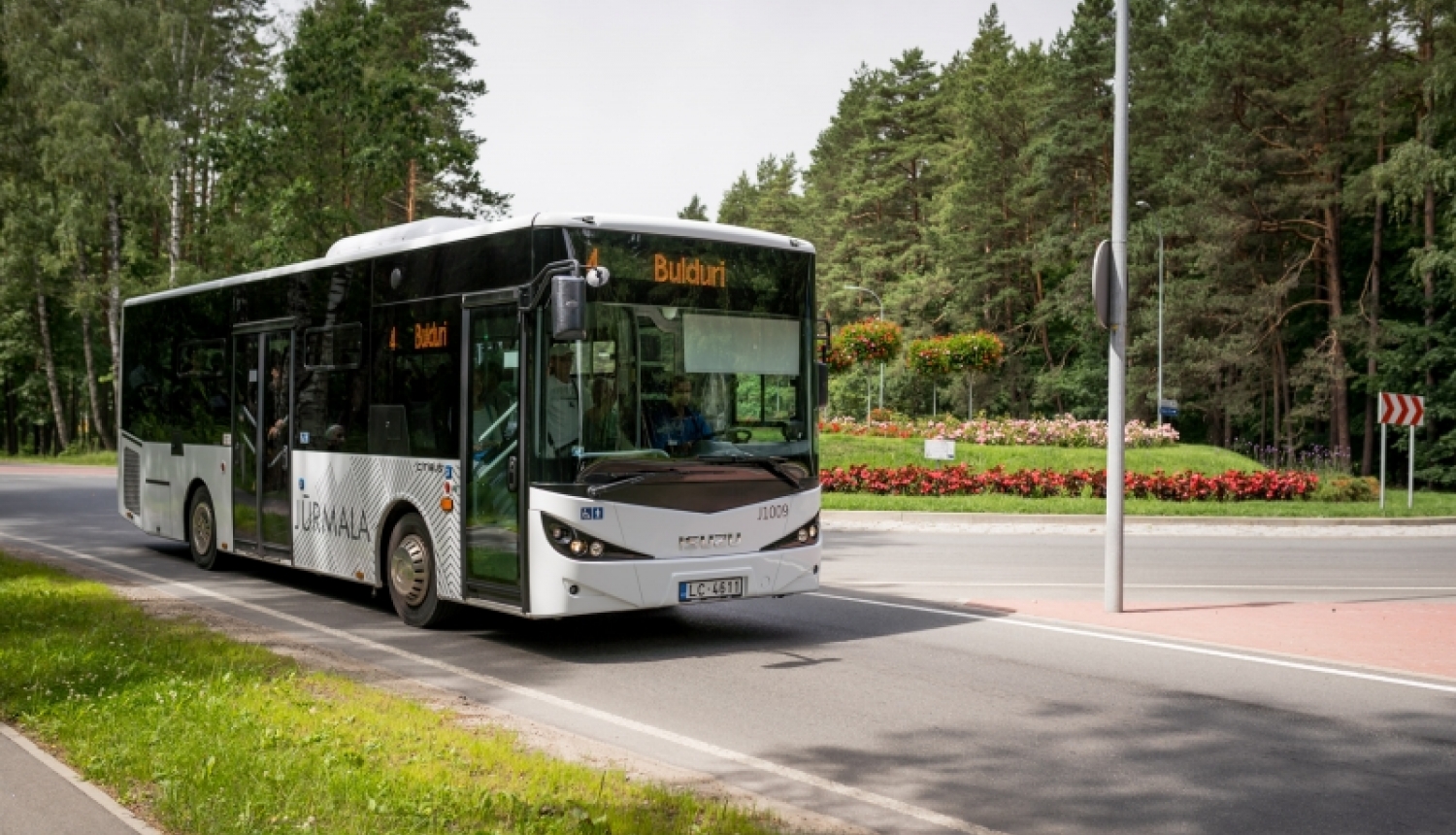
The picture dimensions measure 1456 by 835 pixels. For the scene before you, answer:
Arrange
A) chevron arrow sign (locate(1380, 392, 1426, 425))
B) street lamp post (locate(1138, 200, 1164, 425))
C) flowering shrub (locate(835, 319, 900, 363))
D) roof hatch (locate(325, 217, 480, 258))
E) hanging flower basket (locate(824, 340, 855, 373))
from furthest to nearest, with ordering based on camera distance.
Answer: street lamp post (locate(1138, 200, 1164, 425)) < flowering shrub (locate(835, 319, 900, 363)) < hanging flower basket (locate(824, 340, 855, 373)) < chevron arrow sign (locate(1380, 392, 1426, 425)) < roof hatch (locate(325, 217, 480, 258))

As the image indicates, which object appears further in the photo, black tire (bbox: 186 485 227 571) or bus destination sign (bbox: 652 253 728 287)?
black tire (bbox: 186 485 227 571)

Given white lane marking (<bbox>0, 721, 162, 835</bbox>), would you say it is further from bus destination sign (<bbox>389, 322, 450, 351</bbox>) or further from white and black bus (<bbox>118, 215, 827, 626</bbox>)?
bus destination sign (<bbox>389, 322, 450, 351</bbox>)

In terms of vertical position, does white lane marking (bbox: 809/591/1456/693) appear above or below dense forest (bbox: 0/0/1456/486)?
below

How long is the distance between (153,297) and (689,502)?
962cm

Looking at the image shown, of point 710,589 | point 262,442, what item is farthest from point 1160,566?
point 262,442

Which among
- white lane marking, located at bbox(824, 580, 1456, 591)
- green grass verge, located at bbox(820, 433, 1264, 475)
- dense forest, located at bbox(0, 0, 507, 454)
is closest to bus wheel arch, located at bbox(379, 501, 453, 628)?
white lane marking, located at bbox(824, 580, 1456, 591)

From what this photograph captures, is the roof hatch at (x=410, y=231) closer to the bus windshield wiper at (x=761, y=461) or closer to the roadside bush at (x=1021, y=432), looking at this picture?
the bus windshield wiper at (x=761, y=461)

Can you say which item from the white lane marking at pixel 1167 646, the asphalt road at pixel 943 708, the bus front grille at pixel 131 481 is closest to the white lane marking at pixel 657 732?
the asphalt road at pixel 943 708

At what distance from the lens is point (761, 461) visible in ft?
33.5

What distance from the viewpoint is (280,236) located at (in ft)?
109

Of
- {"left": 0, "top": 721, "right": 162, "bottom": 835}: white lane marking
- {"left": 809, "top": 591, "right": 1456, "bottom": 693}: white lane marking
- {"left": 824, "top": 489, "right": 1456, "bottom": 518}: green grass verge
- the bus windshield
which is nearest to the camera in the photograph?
{"left": 0, "top": 721, "right": 162, "bottom": 835}: white lane marking

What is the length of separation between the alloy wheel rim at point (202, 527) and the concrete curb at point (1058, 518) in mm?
11741

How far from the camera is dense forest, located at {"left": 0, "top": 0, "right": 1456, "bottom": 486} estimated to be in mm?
35438

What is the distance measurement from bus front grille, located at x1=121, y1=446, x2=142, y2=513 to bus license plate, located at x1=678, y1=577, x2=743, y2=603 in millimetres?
10139
